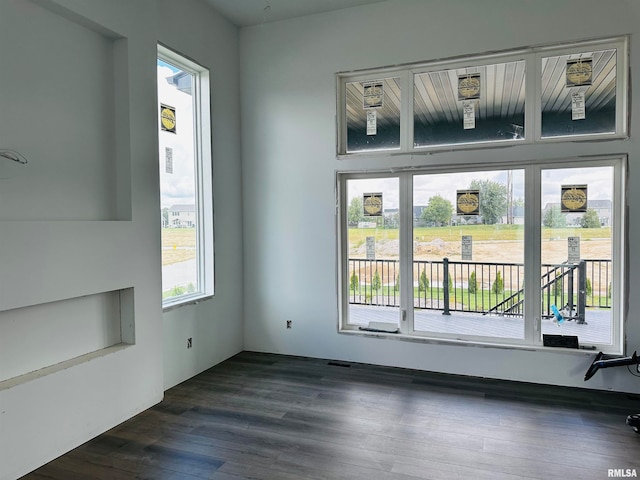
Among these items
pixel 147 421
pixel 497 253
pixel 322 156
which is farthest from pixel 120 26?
pixel 497 253

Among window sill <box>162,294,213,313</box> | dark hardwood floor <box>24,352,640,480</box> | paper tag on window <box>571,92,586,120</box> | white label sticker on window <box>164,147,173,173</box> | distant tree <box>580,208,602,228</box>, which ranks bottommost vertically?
dark hardwood floor <box>24,352,640,480</box>

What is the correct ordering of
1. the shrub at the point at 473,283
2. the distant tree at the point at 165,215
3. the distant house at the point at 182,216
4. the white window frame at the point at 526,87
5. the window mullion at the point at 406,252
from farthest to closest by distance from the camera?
the window mullion at the point at 406,252 → the shrub at the point at 473,283 → the distant house at the point at 182,216 → the distant tree at the point at 165,215 → the white window frame at the point at 526,87

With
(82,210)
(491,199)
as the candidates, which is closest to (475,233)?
(491,199)

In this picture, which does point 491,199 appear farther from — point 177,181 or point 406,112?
point 177,181

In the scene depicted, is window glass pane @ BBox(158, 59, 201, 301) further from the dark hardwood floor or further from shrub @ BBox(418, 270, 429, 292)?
shrub @ BBox(418, 270, 429, 292)

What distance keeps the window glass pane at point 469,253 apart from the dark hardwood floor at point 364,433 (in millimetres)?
559

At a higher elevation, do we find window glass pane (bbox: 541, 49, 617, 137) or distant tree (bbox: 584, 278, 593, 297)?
window glass pane (bbox: 541, 49, 617, 137)

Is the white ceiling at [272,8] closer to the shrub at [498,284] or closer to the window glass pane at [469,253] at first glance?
the window glass pane at [469,253]

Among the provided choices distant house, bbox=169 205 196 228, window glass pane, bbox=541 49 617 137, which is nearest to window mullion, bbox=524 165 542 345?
window glass pane, bbox=541 49 617 137

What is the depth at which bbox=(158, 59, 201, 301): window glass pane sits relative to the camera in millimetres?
3807

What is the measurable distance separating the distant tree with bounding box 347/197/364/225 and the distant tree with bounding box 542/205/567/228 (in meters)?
1.70

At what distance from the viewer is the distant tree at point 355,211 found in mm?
4434

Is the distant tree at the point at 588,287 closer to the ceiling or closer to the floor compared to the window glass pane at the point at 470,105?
closer to the floor

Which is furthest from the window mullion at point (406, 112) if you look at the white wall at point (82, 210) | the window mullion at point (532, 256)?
the white wall at point (82, 210)
